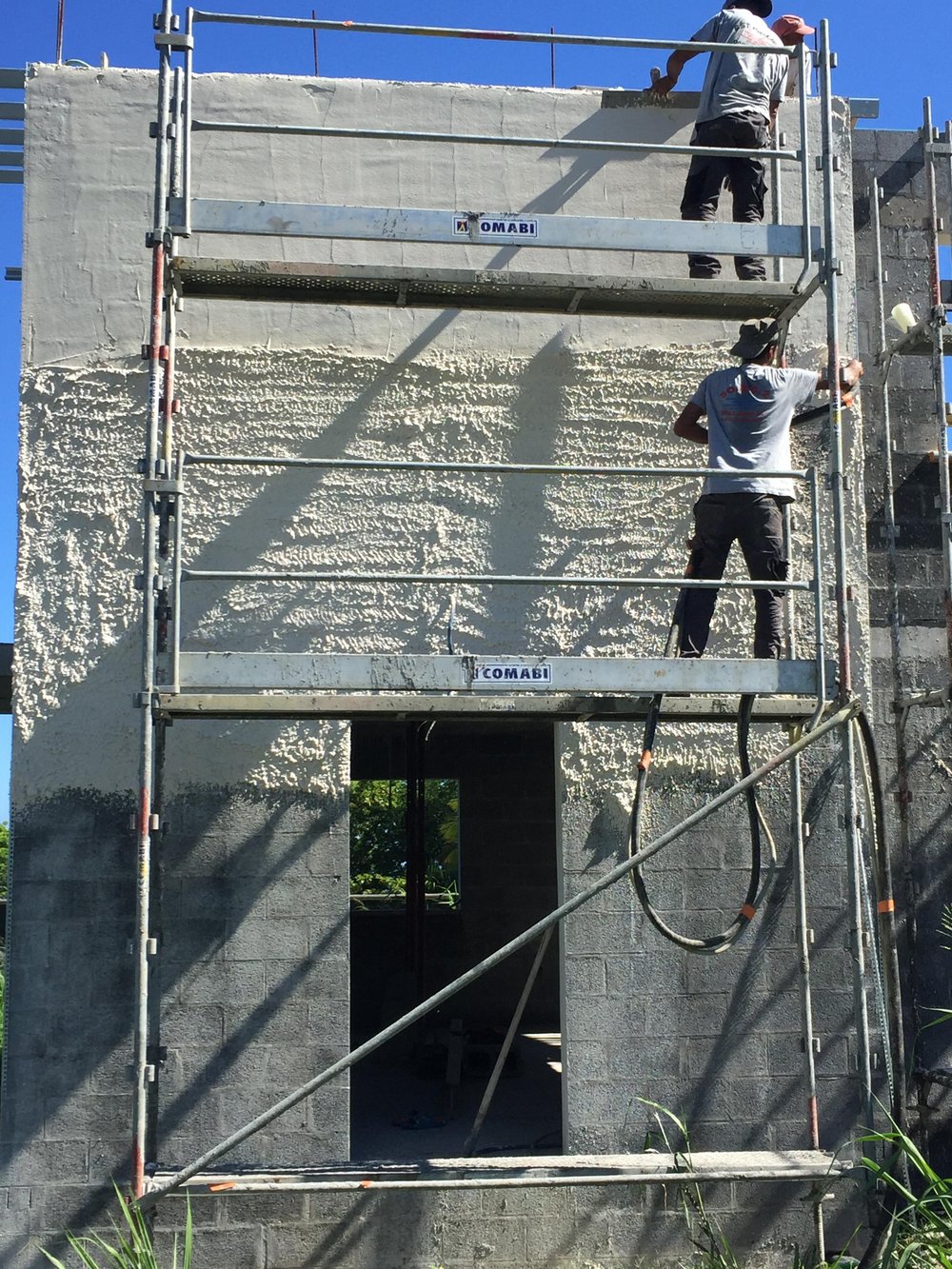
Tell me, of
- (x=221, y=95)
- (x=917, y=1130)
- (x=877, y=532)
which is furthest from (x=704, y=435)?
(x=917, y=1130)

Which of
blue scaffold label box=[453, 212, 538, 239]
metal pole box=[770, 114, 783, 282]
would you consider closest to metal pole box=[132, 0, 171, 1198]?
blue scaffold label box=[453, 212, 538, 239]

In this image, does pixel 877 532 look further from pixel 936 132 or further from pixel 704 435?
pixel 936 132

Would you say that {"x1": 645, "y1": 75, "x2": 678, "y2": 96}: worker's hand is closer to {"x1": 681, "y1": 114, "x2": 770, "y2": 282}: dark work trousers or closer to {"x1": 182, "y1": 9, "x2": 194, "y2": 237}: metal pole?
{"x1": 681, "y1": 114, "x2": 770, "y2": 282}: dark work trousers

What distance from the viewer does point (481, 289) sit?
5.96 m

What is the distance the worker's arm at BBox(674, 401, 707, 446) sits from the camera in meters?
6.07

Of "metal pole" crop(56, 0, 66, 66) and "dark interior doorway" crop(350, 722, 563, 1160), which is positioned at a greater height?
"metal pole" crop(56, 0, 66, 66)

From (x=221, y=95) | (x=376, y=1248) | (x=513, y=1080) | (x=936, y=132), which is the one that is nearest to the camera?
(x=376, y=1248)

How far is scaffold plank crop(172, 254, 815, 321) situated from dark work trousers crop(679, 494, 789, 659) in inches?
39.3

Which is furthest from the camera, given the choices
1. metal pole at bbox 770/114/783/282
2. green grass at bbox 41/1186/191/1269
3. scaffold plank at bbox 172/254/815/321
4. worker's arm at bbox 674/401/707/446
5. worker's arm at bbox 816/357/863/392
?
metal pole at bbox 770/114/783/282

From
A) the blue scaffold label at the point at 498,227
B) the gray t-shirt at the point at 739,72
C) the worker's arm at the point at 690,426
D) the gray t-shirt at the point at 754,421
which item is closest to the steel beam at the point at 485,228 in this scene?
the blue scaffold label at the point at 498,227

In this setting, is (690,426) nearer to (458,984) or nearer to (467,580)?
(467,580)

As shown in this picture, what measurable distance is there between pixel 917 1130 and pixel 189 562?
4.58 meters

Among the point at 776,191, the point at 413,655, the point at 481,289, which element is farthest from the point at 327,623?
the point at 776,191

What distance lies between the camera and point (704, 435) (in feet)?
20.3
